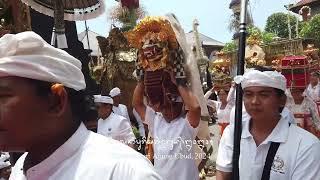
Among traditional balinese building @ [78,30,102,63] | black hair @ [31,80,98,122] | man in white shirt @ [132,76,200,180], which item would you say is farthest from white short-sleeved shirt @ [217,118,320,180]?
traditional balinese building @ [78,30,102,63]

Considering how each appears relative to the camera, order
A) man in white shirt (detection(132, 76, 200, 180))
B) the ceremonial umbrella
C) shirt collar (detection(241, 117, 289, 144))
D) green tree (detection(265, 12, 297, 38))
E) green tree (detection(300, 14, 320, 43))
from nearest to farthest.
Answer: shirt collar (detection(241, 117, 289, 144)) < the ceremonial umbrella < man in white shirt (detection(132, 76, 200, 180)) < green tree (detection(300, 14, 320, 43)) < green tree (detection(265, 12, 297, 38))

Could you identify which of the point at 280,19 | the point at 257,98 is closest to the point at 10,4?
the point at 257,98

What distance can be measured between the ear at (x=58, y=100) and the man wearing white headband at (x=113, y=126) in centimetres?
543

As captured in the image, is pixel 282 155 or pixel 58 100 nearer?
pixel 58 100

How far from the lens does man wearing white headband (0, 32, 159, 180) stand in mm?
1527

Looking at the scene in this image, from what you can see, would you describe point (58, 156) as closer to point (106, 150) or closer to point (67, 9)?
point (106, 150)

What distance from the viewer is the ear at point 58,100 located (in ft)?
5.25

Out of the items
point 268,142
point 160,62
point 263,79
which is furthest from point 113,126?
point 268,142

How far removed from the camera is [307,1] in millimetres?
42594

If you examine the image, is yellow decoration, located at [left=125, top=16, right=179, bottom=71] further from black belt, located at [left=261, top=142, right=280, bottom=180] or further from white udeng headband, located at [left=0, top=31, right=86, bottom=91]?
white udeng headband, located at [left=0, top=31, right=86, bottom=91]

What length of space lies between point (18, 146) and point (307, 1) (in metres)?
44.0

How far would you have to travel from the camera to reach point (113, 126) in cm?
714

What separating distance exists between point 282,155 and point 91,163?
75.7 inches

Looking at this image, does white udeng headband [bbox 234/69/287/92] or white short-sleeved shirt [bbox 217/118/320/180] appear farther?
white udeng headband [bbox 234/69/287/92]
